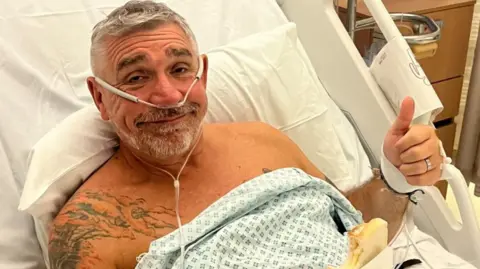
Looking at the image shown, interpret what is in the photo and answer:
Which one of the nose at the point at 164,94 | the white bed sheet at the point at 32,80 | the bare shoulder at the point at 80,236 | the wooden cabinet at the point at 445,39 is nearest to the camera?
the bare shoulder at the point at 80,236

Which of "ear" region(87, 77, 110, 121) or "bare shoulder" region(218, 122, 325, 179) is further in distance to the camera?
"bare shoulder" region(218, 122, 325, 179)

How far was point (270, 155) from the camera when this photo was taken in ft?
5.00

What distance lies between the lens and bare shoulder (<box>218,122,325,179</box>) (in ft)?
5.14

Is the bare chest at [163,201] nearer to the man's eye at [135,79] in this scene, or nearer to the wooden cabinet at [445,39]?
the man's eye at [135,79]

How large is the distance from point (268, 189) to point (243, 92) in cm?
40

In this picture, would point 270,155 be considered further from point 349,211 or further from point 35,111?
point 35,111

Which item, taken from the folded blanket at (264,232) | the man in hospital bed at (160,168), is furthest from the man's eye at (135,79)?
the folded blanket at (264,232)

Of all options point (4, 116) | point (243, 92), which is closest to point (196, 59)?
point (243, 92)

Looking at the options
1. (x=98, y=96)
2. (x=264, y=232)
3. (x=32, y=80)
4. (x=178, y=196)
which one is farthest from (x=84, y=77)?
(x=264, y=232)

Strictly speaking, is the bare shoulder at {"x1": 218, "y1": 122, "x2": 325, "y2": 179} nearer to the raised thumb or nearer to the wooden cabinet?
the raised thumb

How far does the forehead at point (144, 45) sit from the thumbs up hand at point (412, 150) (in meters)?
0.49

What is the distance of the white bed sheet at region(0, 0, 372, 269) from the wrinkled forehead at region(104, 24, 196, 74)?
12.1 inches

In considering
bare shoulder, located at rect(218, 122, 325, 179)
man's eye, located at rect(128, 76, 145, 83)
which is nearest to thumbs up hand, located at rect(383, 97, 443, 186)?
bare shoulder, located at rect(218, 122, 325, 179)

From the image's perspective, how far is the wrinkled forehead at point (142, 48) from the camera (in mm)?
1322
